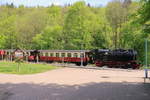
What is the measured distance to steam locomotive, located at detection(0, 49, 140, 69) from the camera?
37.0 metres

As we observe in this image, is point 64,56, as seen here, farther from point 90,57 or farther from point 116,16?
point 116,16

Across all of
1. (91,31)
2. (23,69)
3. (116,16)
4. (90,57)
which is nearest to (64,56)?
(90,57)

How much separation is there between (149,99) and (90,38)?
145ft

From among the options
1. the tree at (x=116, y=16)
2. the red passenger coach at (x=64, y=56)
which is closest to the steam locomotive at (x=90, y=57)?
the red passenger coach at (x=64, y=56)

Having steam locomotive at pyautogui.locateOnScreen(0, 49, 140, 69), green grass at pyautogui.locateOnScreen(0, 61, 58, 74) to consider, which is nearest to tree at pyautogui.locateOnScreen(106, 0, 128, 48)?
steam locomotive at pyautogui.locateOnScreen(0, 49, 140, 69)

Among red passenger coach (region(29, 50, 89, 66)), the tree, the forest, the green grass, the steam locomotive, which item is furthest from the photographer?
the tree

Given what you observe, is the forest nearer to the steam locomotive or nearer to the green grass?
the steam locomotive

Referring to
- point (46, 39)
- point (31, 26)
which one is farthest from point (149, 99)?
point (31, 26)

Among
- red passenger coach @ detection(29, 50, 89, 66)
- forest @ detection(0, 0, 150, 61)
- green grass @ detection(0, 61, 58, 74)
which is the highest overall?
forest @ detection(0, 0, 150, 61)

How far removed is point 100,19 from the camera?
196 ft

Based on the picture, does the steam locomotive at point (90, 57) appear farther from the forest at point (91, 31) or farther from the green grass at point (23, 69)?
the forest at point (91, 31)

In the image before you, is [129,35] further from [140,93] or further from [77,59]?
[140,93]

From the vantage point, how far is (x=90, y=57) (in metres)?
43.5

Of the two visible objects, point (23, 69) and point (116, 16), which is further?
point (116, 16)
